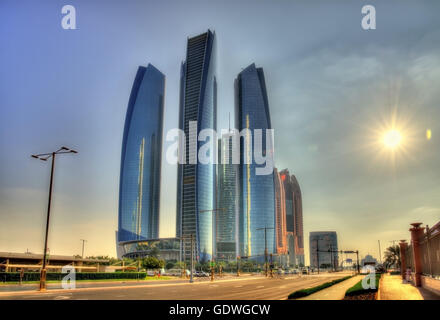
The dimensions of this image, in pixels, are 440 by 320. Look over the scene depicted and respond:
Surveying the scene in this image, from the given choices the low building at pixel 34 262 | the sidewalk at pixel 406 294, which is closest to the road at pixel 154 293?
the sidewalk at pixel 406 294

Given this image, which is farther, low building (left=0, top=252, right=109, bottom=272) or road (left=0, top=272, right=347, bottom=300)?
low building (left=0, top=252, right=109, bottom=272)

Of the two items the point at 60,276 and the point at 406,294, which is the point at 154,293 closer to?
the point at 406,294

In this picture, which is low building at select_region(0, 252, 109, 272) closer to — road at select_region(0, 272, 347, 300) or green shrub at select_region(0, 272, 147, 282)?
green shrub at select_region(0, 272, 147, 282)

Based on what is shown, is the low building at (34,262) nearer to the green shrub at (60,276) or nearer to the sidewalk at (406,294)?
the green shrub at (60,276)

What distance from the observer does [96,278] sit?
60000mm

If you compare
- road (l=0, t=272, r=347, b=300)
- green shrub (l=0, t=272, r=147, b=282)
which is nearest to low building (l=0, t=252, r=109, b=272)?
green shrub (l=0, t=272, r=147, b=282)

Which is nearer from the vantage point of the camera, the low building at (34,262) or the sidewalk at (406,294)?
the sidewalk at (406,294)

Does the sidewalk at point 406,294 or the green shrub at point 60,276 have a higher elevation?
the sidewalk at point 406,294

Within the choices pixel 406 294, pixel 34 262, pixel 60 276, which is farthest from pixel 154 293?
pixel 34 262

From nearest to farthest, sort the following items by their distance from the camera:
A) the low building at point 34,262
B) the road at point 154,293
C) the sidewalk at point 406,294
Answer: the sidewalk at point 406,294, the road at point 154,293, the low building at point 34,262

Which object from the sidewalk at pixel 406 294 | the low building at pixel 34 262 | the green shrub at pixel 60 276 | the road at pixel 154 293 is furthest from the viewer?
the low building at pixel 34 262
